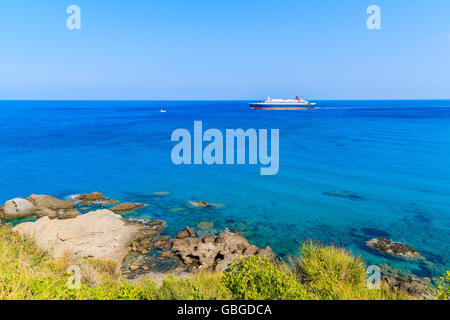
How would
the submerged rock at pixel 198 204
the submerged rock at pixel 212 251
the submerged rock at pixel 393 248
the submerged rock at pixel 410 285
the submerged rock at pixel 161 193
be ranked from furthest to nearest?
1. the submerged rock at pixel 161 193
2. the submerged rock at pixel 198 204
3. the submerged rock at pixel 393 248
4. the submerged rock at pixel 212 251
5. the submerged rock at pixel 410 285

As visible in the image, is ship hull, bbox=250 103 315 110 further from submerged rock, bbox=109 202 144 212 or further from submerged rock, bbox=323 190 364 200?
submerged rock, bbox=109 202 144 212

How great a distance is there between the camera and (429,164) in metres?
38.3

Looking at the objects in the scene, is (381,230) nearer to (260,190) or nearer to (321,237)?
(321,237)

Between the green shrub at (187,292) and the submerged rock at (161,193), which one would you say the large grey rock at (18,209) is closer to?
the submerged rock at (161,193)

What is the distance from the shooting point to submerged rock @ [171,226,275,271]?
1558cm

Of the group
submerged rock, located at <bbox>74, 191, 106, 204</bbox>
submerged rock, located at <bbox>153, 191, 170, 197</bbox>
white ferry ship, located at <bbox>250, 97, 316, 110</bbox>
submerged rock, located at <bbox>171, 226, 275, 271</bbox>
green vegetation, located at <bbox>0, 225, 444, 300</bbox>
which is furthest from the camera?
white ferry ship, located at <bbox>250, 97, 316, 110</bbox>

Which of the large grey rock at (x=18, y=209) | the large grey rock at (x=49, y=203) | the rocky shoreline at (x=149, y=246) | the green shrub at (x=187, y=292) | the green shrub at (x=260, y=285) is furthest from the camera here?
the large grey rock at (x=49, y=203)

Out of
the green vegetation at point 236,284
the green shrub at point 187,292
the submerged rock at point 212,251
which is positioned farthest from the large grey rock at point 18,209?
the green shrub at point 187,292

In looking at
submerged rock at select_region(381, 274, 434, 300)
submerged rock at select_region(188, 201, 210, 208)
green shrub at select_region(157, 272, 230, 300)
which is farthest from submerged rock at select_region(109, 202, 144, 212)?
submerged rock at select_region(381, 274, 434, 300)

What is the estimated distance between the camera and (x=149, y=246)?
1747 cm

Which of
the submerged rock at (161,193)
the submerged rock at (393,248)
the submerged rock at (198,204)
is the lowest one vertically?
the submerged rock at (393,248)

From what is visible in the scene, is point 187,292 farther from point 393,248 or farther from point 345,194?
point 345,194

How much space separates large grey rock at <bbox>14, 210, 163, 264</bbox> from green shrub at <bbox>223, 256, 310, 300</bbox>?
32.4 ft

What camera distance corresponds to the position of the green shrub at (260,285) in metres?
7.79
